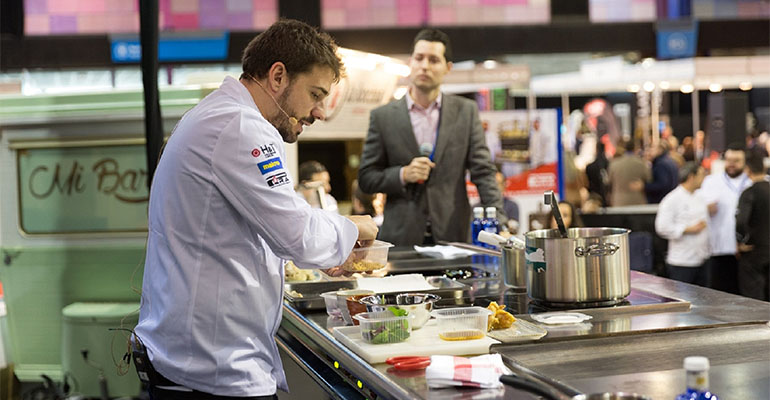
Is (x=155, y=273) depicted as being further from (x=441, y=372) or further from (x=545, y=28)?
(x=545, y=28)

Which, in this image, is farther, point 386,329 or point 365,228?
point 365,228

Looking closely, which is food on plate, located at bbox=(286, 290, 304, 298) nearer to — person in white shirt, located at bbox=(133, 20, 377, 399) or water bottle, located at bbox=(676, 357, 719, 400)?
person in white shirt, located at bbox=(133, 20, 377, 399)

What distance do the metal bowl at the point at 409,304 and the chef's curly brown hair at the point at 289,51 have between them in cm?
57

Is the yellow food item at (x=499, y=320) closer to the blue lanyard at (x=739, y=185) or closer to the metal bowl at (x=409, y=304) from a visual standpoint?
the metal bowl at (x=409, y=304)

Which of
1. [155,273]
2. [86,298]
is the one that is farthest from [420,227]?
[155,273]

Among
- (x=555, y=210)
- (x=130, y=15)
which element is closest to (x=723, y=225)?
(x=130, y=15)

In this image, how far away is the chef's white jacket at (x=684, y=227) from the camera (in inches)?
300

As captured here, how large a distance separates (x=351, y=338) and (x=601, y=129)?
568 inches

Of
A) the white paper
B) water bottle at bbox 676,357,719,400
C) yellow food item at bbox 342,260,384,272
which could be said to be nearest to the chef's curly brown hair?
yellow food item at bbox 342,260,384,272

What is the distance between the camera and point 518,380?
1431 mm

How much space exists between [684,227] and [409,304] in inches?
239

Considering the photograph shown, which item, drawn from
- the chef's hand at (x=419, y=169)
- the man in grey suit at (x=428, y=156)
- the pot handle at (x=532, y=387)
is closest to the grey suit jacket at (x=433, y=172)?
the man in grey suit at (x=428, y=156)

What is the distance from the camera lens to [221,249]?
6.39 feet

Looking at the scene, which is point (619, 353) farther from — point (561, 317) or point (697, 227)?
point (697, 227)
